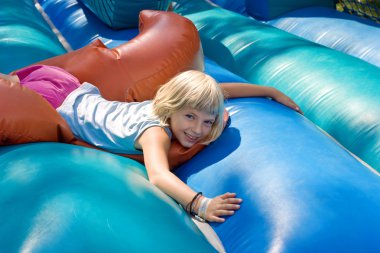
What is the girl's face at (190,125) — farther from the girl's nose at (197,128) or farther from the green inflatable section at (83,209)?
the green inflatable section at (83,209)

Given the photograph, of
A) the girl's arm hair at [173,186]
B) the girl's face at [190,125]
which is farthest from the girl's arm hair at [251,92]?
the girl's arm hair at [173,186]

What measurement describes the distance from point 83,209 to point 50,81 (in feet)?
3.07

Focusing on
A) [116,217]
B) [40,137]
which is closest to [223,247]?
[116,217]

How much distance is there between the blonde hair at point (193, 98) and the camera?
147 cm

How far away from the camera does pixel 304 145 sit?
1.43 m

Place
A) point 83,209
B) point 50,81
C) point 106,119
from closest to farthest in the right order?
point 83,209 < point 106,119 < point 50,81

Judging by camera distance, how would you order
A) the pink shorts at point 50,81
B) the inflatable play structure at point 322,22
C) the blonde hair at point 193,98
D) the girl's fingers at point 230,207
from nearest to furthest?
the girl's fingers at point 230,207
the blonde hair at point 193,98
the pink shorts at point 50,81
the inflatable play structure at point 322,22

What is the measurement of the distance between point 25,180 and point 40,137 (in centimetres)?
36

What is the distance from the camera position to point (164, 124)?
1542 mm

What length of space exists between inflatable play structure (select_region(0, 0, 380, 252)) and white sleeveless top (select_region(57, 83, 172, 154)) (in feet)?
0.19

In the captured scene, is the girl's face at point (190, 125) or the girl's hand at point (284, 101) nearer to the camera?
the girl's face at point (190, 125)

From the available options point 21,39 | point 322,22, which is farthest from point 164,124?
point 322,22

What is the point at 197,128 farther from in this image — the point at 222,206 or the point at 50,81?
the point at 50,81

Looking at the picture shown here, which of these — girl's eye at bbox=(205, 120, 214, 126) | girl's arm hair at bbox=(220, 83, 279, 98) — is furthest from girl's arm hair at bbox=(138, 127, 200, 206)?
girl's arm hair at bbox=(220, 83, 279, 98)
